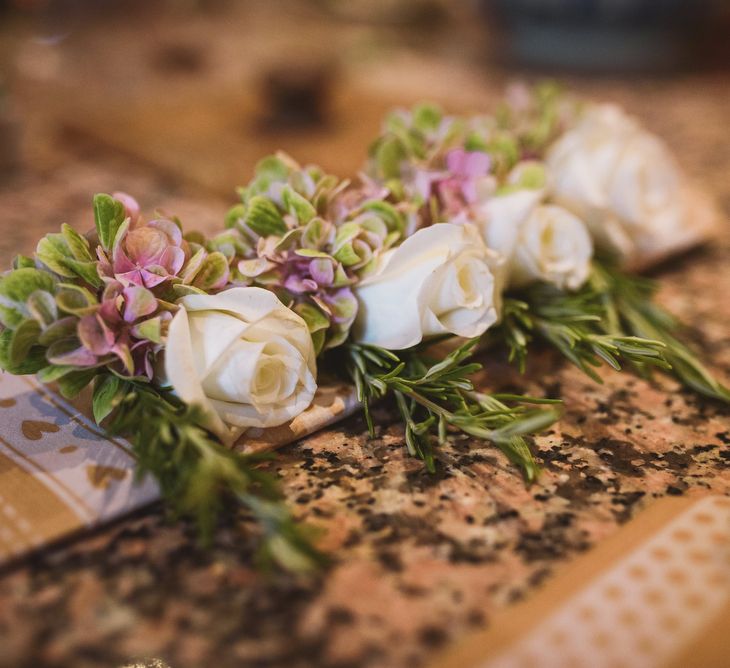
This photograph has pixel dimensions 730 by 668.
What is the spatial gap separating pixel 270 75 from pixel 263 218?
2.80 feet

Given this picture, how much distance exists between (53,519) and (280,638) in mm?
165

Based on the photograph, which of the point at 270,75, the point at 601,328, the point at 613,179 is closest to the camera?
the point at 601,328

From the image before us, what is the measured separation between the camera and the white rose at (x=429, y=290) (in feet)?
1.76

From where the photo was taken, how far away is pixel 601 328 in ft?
→ 2.18

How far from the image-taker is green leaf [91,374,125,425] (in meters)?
0.49

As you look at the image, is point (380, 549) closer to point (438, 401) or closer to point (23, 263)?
point (438, 401)

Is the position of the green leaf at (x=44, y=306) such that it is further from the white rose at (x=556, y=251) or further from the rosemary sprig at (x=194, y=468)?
the white rose at (x=556, y=251)

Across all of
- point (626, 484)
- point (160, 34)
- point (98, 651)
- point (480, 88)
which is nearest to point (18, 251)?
point (98, 651)

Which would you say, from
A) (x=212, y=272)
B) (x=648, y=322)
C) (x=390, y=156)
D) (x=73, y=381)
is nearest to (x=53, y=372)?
(x=73, y=381)

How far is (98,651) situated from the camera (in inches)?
15.3

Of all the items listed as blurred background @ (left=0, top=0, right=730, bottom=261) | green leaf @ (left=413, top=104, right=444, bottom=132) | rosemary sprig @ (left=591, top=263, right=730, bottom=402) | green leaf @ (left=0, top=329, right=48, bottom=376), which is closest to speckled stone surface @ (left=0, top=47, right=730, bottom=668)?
rosemary sprig @ (left=591, top=263, right=730, bottom=402)

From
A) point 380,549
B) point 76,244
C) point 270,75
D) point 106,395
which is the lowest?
point 380,549

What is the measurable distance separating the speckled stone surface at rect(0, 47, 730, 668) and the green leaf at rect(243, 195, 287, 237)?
0.53 ft

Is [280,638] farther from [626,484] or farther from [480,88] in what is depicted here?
[480,88]
